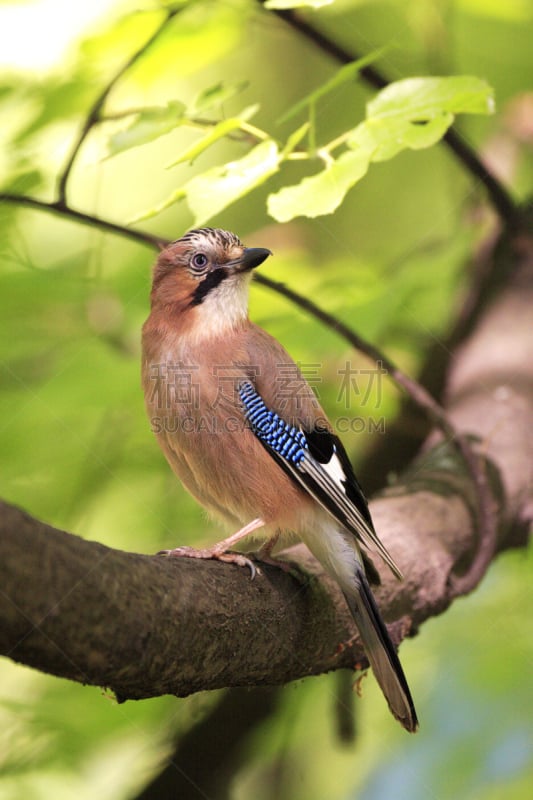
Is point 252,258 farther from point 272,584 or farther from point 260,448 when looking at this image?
point 272,584

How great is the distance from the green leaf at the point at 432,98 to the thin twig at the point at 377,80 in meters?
0.65

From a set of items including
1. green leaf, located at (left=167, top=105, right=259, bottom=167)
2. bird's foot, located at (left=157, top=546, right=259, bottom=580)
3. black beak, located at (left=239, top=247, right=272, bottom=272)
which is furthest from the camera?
black beak, located at (left=239, top=247, right=272, bottom=272)

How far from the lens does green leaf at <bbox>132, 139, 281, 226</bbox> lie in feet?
9.33

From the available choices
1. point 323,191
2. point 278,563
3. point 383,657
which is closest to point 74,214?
point 323,191

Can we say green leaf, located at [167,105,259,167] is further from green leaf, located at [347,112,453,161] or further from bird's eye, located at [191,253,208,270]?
bird's eye, located at [191,253,208,270]

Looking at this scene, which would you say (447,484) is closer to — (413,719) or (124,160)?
(413,719)

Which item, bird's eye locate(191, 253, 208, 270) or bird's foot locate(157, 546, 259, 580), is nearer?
bird's foot locate(157, 546, 259, 580)

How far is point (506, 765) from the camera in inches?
180

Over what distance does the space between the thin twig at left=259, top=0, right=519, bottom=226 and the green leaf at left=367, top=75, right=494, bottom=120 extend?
2.13 feet

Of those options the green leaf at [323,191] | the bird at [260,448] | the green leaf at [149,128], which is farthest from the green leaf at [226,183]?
the bird at [260,448]

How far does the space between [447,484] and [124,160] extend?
8.68ft

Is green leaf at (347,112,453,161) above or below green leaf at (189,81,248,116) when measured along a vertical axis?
below

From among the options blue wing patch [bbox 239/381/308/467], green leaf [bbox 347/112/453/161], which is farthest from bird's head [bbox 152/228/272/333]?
green leaf [bbox 347/112/453/161]

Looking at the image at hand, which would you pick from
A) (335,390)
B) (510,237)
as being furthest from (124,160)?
(510,237)
